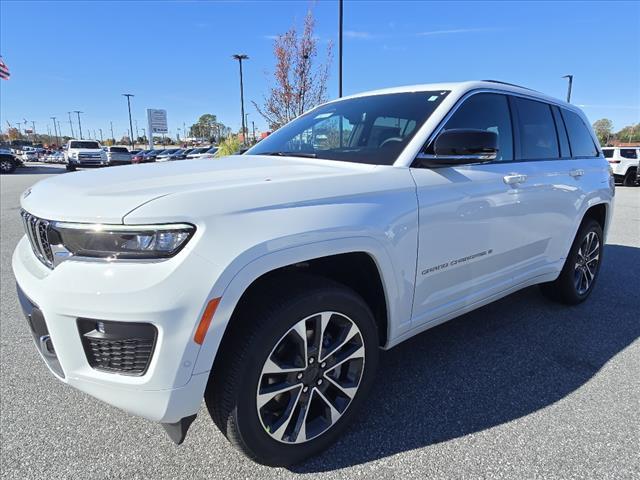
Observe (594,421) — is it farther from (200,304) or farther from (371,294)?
(200,304)

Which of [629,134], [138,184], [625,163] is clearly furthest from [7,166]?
[629,134]

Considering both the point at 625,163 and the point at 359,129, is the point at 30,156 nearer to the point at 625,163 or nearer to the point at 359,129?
the point at 625,163

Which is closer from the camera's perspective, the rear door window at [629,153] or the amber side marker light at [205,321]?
the amber side marker light at [205,321]

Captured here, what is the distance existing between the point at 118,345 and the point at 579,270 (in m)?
3.88

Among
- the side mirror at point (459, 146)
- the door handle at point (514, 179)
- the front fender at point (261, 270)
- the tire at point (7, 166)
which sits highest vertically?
the side mirror at point (459, 146)

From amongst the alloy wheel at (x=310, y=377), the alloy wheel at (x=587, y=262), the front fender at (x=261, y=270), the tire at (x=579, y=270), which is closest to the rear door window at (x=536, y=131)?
the tire at (x=579, y=270)

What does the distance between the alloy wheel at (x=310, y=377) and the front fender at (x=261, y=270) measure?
0.89 feet

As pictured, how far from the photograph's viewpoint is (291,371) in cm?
191

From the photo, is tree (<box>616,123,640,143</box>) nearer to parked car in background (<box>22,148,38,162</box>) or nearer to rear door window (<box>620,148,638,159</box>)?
rear door window (<box>620,148,638,159</box>)

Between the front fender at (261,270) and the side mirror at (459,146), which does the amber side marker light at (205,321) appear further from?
the side mirror at (459,146)

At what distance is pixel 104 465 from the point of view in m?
2.01

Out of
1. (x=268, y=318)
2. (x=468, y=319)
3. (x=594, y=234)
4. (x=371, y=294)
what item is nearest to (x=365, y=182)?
(x=371, y=294)

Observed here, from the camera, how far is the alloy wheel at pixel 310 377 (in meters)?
1.88

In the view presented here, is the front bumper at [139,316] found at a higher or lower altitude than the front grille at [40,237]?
lower
